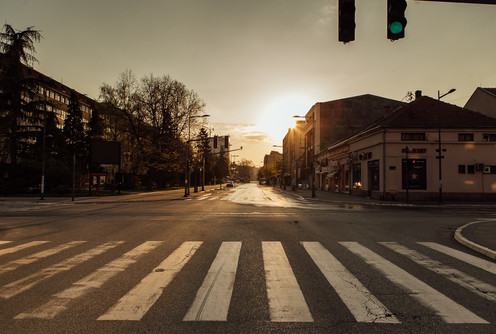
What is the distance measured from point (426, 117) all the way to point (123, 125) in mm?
35528

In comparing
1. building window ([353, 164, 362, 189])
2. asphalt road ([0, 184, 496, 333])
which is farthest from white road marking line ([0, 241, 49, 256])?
building window ([353, 164, 362, 189])

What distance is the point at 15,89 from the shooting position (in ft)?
105

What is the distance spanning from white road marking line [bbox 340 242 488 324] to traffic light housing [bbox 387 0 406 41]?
4.35m

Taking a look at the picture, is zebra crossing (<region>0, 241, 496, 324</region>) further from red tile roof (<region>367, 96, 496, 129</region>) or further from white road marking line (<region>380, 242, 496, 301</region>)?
red tile roof (<region>367, 96, 496, 129</region>)

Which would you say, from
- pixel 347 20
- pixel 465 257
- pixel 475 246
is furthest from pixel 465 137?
pixel 347 20

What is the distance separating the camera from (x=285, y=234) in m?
9.08

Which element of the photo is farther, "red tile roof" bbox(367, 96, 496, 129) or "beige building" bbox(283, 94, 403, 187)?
"beige building" bbox(283, 94, 403, 187)

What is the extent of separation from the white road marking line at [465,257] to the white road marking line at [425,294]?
1654 mm

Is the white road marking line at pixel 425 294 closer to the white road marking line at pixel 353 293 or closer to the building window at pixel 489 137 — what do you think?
the white road marking line at pixel 353 293

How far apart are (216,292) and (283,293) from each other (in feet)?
3.00

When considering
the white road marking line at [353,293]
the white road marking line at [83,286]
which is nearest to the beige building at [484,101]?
the white road marking line at [353,293]

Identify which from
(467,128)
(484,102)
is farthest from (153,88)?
(484,102)

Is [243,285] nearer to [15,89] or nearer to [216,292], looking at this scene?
[216,292]

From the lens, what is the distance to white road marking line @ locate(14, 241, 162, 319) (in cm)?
352
